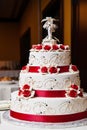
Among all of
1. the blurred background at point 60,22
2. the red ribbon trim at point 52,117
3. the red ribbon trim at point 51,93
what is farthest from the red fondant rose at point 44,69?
the blurred background at point 60,22

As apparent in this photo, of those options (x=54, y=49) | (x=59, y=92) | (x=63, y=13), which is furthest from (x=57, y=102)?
(x=63, y=13)

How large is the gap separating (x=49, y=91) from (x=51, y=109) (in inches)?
4.1

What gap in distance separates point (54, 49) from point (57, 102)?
33 centimetres

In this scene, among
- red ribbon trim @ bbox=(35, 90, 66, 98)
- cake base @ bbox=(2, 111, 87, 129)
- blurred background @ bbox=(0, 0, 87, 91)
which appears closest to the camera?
cake base @ bbox=(2, 111, 87, 129)

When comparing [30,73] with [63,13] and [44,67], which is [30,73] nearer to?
[44,67]

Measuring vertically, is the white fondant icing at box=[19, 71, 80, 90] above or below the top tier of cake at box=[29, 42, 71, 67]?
below

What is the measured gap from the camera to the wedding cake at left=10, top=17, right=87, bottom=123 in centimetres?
179

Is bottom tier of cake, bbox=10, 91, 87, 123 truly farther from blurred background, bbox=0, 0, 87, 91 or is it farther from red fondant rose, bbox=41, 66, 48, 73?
blurred background, bbox=0, 0, 87, 91

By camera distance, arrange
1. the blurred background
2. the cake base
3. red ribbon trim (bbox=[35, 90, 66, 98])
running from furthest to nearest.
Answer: the blurred background, red ribbon trim (bbox=[35, 90, 66, 98]), the cake base

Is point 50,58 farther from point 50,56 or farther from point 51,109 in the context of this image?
point 51,109

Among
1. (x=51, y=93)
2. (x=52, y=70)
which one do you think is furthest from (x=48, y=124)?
(x=52, y=70)

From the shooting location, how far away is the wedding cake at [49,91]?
5.87ft

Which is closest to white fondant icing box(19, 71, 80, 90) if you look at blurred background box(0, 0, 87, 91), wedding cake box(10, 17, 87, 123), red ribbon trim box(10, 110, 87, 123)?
wedding cake box(10, 17, 87, 123)

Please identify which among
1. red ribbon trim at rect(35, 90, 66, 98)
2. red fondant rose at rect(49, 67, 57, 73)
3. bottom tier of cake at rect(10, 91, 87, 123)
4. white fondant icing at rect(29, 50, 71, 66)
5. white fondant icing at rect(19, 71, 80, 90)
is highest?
white fondant icing at rect(29, 50, 71, 66)
